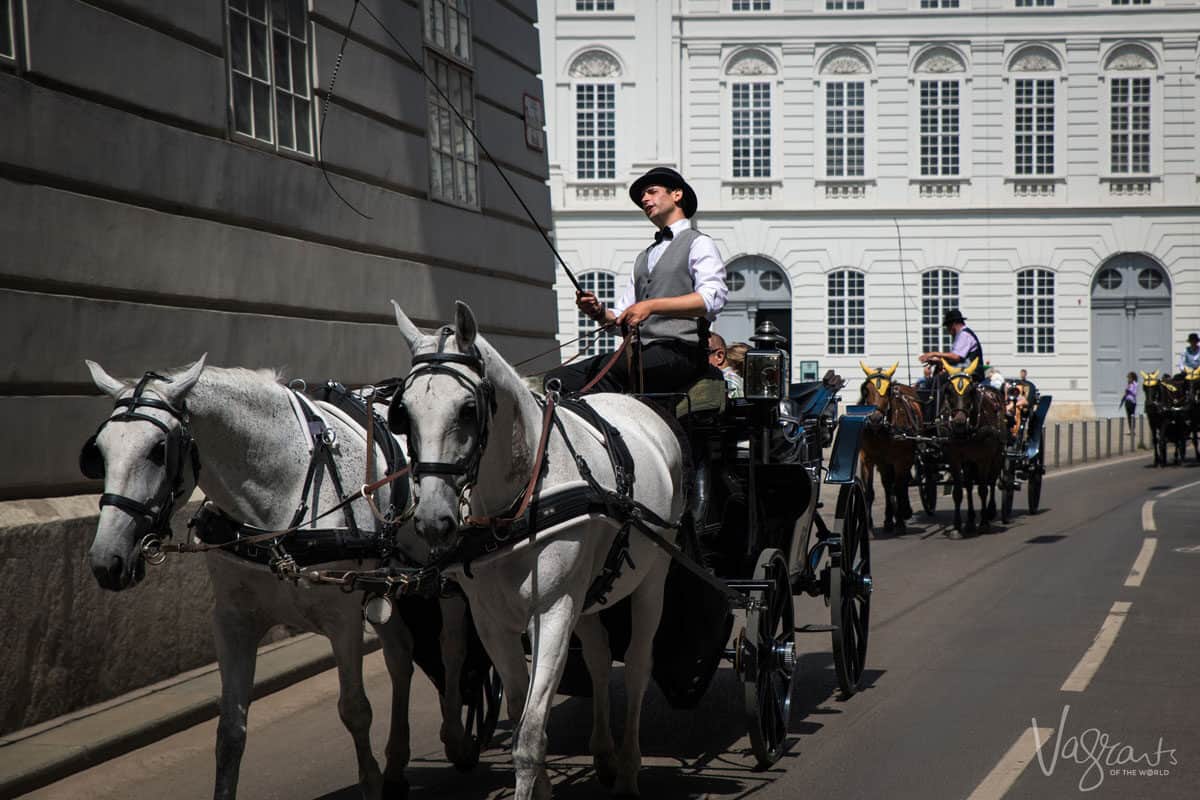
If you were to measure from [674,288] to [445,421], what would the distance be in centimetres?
241

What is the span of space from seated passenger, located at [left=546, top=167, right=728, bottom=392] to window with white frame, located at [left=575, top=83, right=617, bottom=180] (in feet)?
125

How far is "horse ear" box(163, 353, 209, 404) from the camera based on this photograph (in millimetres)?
4992

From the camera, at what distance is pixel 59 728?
718cm

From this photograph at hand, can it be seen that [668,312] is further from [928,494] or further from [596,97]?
[596,97]

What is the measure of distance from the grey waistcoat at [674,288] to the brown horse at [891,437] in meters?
10.5

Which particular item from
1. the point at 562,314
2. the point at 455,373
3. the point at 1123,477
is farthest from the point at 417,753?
the point at 562,314

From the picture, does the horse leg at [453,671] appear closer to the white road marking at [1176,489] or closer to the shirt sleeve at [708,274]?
the shirt sleeve at [708,274]

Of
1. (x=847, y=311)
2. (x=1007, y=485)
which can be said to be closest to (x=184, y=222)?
(x=1007, y=485)

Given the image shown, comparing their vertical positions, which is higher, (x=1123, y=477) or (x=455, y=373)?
(x=455, y=373)

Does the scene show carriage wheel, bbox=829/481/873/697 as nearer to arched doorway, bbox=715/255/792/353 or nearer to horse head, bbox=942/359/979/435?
horse head, bbox=942/359/979/435

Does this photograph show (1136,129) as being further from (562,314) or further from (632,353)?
(632,353)

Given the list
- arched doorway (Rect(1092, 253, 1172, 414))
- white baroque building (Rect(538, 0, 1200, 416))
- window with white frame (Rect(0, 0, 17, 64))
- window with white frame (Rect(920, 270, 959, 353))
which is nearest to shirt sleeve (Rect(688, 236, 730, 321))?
window with white frame (Rect(0, 0, 17, 64))

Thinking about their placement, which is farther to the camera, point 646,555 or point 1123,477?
point 1123,477

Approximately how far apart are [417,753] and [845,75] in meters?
40.3
